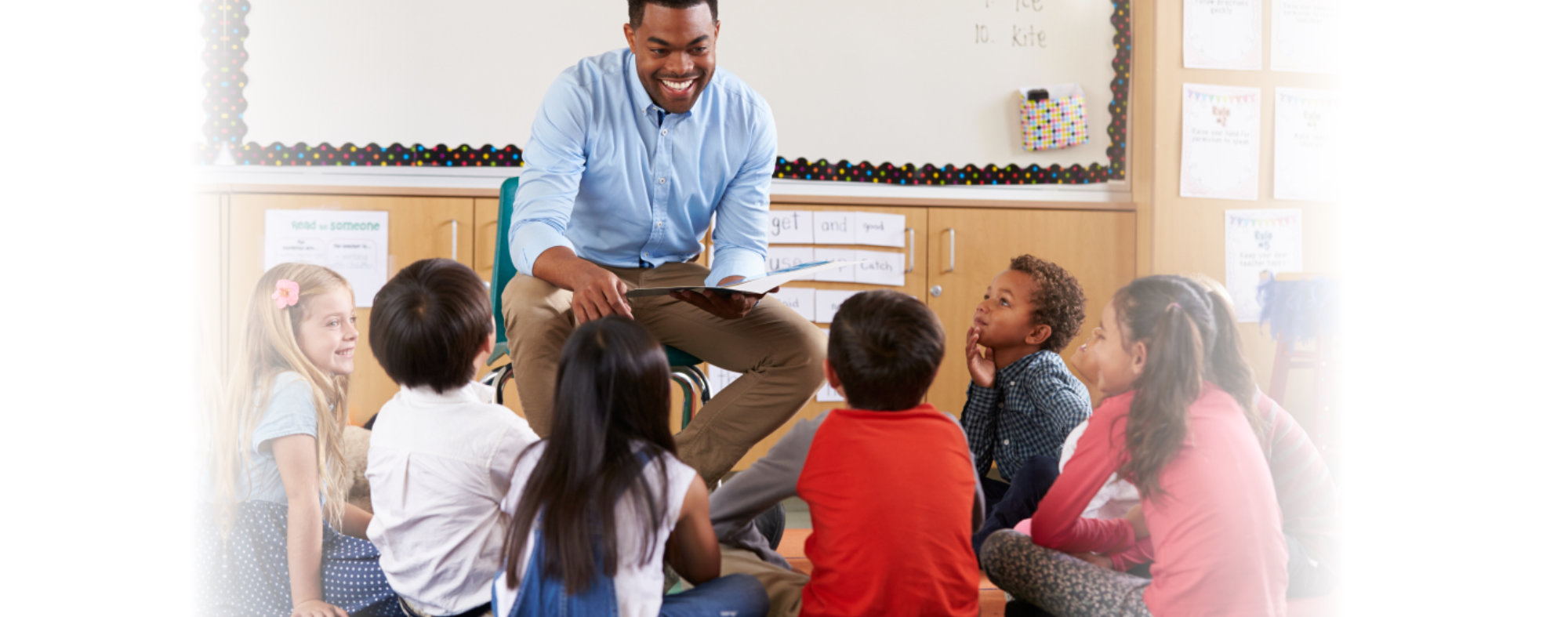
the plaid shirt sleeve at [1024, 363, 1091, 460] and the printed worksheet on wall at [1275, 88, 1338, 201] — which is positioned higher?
the printed worksheet on wall at [1275, 88, 1338, 201]

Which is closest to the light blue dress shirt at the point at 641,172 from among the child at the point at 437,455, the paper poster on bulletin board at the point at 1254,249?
the child at the point at 437,455

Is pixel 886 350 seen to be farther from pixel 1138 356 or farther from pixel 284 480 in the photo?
pixel 284 480

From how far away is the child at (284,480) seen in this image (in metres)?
1.28

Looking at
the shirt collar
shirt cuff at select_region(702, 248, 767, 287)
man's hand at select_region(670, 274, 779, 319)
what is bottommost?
the shirt collar

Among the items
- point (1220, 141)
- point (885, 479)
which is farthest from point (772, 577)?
point (1220, 141)

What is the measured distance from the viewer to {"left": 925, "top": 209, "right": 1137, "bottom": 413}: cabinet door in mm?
2846

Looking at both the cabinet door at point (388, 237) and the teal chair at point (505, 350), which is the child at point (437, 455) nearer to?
the teal chair at point (505, 350)

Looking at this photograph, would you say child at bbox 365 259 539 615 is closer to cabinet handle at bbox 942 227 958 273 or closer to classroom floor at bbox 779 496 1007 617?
classroom floor at bbox 779 496 1007 617

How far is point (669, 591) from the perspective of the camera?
4.52 ft

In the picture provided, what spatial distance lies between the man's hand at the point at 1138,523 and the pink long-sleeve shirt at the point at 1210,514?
228 millimetres

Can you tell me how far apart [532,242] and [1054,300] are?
999 millimetres

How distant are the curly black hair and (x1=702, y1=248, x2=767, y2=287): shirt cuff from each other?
554 millimetres

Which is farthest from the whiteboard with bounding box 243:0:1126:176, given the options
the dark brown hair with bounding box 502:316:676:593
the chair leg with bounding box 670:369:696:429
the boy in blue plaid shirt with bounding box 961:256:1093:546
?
the dark brown hair with bounding box 502:316:676:593

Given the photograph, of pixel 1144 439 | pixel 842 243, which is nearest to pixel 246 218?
pixel 842 243
